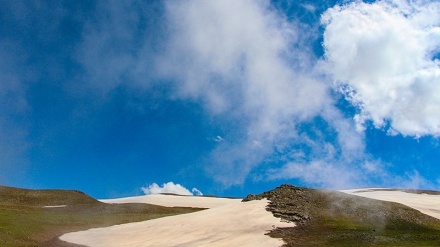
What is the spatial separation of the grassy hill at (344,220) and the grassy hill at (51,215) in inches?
991

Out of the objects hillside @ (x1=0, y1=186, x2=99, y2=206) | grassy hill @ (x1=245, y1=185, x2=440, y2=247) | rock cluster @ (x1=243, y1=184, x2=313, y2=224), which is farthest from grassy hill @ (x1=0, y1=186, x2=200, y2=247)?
grassy hill @ (x1=245, y1=185, x2=440, y2=247)

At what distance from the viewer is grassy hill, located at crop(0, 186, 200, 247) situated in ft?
151

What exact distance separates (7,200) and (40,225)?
40231mm

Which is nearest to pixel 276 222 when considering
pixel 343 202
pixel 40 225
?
pixel 343 202

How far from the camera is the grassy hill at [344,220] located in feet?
135

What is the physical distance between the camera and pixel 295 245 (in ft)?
131

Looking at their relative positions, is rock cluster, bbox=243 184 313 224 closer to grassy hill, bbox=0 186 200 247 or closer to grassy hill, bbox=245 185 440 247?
grassy hill, bbox=245 185 440 247

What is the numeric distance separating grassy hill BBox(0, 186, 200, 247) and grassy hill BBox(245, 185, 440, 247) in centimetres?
2518

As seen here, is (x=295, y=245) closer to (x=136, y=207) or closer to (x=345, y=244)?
(x=345, y=244)

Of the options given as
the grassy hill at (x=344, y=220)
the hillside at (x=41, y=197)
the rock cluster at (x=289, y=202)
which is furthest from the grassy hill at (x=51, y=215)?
the grassy hill at (x=344, y=220)

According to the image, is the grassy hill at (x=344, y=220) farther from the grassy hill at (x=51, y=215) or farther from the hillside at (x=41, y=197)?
the hillside at (x=41, y=197)

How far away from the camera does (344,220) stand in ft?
168

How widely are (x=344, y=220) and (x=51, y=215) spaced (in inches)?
1813

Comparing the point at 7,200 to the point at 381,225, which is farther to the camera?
the point at 7,200
